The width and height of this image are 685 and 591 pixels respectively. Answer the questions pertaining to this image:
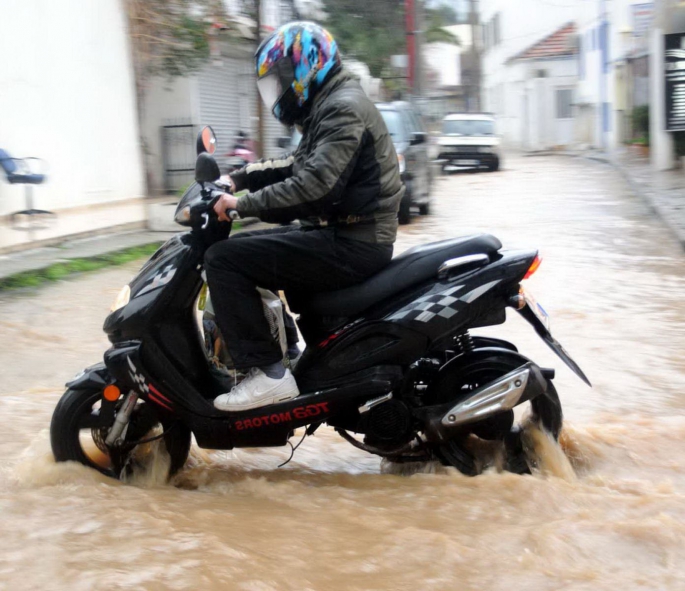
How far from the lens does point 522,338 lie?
256 inches

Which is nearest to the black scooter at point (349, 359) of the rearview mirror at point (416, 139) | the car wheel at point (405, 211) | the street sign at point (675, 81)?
the car wheel at point (405, 211)

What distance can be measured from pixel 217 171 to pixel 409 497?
1.62 metres

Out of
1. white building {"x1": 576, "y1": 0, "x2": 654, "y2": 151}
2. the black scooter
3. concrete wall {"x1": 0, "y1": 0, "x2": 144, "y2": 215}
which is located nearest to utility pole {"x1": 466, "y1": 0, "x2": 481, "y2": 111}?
white building {"x1": 576, "y1": 0, "x2": 654, "y2": 151}

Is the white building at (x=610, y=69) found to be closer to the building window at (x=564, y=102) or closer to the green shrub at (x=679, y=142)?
the building window at (x=564, y=102)

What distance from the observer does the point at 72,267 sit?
369 inches

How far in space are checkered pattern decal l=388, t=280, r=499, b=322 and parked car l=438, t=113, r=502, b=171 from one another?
2118 centimetres

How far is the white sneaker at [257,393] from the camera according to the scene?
3635mm

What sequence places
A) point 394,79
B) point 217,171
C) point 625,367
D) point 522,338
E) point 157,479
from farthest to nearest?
point 394,79, point 522,338, point 625,367, point 157,479, point 217,171

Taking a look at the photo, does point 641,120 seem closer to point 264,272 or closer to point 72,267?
point 72,267

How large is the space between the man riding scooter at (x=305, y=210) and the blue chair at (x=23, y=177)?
23.4ft

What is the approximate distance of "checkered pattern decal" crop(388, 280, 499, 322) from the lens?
3.62m

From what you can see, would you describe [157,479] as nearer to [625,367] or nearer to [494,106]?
[625,367]

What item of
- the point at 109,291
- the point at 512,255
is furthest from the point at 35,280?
the point at 512,255

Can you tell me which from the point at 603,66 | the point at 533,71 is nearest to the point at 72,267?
the point at 603,66
